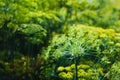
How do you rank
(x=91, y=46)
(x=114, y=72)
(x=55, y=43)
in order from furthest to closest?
(x=55, y=43) → (x=91, y=46) → (x=114, y=72)

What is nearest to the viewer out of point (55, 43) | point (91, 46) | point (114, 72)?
point (114, 72)

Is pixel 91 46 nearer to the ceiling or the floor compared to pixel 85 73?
nearer to the ceiling

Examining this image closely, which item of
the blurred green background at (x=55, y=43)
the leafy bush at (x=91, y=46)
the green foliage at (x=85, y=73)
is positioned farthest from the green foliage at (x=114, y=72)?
the green foliage at (x=85, y=73)

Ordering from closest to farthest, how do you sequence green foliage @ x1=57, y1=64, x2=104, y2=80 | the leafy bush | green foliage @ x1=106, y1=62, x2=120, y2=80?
green foliage @ x1=106, y1=62, x2=120, y2=80 → the leafy bush → green foliage @ x1=57, y1=64, x2=104, y2=80

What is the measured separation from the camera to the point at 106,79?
21.0 feet

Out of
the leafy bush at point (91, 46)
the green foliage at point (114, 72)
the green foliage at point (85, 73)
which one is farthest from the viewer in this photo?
the green foliage at point (85, 73)

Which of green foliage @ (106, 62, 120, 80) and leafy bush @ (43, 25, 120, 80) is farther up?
leafy bush @ (43, 25, 120, 80)

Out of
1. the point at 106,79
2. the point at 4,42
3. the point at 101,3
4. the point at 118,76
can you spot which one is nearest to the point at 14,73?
the point at 4,42

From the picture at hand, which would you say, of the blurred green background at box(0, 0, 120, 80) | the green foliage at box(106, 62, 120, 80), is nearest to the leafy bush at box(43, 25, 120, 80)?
the blurred green background at box(0, 0, 120, 80)

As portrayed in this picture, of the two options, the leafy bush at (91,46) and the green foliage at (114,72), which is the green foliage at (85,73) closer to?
the leafy bush at (91,46)

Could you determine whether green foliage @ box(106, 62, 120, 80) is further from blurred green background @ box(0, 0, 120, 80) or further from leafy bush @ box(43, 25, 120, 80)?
leafy bush @ box(43, 25, 120, 80)

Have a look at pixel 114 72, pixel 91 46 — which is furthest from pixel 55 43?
pixel 114 72

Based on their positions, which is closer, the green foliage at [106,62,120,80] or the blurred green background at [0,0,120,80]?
the green foliage at [106,62,120,80]

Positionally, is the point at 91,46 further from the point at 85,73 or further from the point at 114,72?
the point at 114,72
